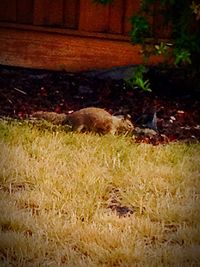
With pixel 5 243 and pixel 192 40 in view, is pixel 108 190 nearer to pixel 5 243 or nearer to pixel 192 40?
pixel 5 243

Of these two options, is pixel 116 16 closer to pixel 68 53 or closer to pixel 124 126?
pixel 68 53

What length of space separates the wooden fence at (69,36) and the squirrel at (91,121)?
168 cm

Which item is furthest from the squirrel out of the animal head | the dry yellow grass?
the dry yellow grass

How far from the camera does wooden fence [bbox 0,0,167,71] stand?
575cm

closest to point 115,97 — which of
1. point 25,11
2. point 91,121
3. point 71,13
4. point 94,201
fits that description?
point 91,121

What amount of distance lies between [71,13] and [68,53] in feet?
1.15

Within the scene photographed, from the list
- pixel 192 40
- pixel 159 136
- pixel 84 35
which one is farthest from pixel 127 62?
pixel 159 136

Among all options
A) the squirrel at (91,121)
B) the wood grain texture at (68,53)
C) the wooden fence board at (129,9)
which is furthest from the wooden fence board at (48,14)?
the squirrel at (91,121)

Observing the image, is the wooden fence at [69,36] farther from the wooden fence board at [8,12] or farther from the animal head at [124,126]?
the animal head at [124,126]

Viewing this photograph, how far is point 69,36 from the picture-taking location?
5770 millimetres

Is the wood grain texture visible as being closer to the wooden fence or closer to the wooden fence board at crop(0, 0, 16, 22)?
the wooden fence

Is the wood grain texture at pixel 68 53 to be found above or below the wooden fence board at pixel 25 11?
below

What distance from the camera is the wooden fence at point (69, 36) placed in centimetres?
575

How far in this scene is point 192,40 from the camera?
15.3 ft
